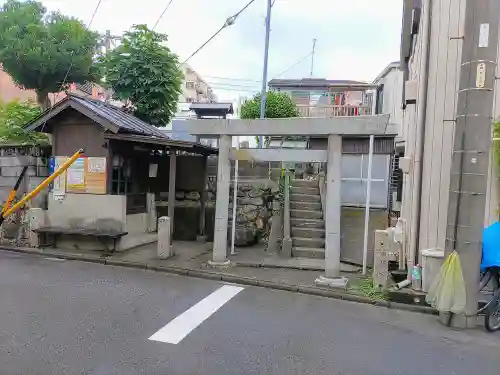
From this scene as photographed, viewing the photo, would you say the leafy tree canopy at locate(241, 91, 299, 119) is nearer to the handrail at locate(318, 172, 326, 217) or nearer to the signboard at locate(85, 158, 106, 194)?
the handrail at locate(318, 172, 326, 217)

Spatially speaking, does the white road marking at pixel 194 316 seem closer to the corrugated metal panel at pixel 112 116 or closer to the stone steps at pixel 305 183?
the corrugated metal panel at pixel 112 116

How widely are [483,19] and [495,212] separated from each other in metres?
3.38

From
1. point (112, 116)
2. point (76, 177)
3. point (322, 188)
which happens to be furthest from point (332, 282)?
point (76, 177)

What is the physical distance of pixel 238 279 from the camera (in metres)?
8.58

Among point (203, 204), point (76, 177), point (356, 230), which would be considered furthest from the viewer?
point (203, 204)

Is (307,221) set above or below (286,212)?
below

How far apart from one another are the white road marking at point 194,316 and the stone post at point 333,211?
1.92m

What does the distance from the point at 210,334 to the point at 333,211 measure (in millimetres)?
3923

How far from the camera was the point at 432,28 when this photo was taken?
7855 millimetres

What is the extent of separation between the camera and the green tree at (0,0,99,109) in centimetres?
1580

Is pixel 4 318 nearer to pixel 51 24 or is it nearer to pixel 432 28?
pixel 432 28

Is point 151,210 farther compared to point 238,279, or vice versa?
point 151,210

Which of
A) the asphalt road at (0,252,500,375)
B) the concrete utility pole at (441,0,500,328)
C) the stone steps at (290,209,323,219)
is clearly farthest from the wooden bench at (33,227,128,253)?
the concrete utility pole at (441,0,500,328)

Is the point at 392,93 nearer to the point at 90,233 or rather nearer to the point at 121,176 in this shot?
the point at 121,176
